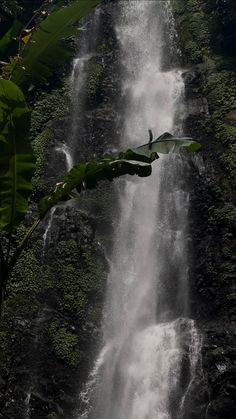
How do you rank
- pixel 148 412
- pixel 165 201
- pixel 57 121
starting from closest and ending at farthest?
pixel 148 412
pixel 165 201
pixel 57 121

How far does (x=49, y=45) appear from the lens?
19.2 feet

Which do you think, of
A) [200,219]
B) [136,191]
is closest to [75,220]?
[136,191]

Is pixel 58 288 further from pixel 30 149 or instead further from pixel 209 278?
pixel 30 149

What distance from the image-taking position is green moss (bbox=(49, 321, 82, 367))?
11.5 meters

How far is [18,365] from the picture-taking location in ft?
36.4

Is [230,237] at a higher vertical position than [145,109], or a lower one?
lower

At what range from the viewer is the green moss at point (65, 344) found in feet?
37.8

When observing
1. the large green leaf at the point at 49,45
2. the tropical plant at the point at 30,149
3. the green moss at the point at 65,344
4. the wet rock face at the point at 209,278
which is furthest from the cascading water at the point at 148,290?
the large green leaf at the point at 49,45

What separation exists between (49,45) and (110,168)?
71.1 inches

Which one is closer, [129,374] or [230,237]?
[129,374]

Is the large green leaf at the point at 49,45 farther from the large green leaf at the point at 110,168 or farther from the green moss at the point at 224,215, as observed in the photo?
the green moss at the point at 224,215

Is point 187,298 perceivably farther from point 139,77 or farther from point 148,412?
point 139,77

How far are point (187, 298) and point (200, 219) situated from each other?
2631mm

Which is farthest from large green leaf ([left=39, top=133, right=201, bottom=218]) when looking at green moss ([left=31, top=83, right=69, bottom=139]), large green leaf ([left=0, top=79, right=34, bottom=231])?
green moss ([left=31, top=83, right=69, bottom=139])
